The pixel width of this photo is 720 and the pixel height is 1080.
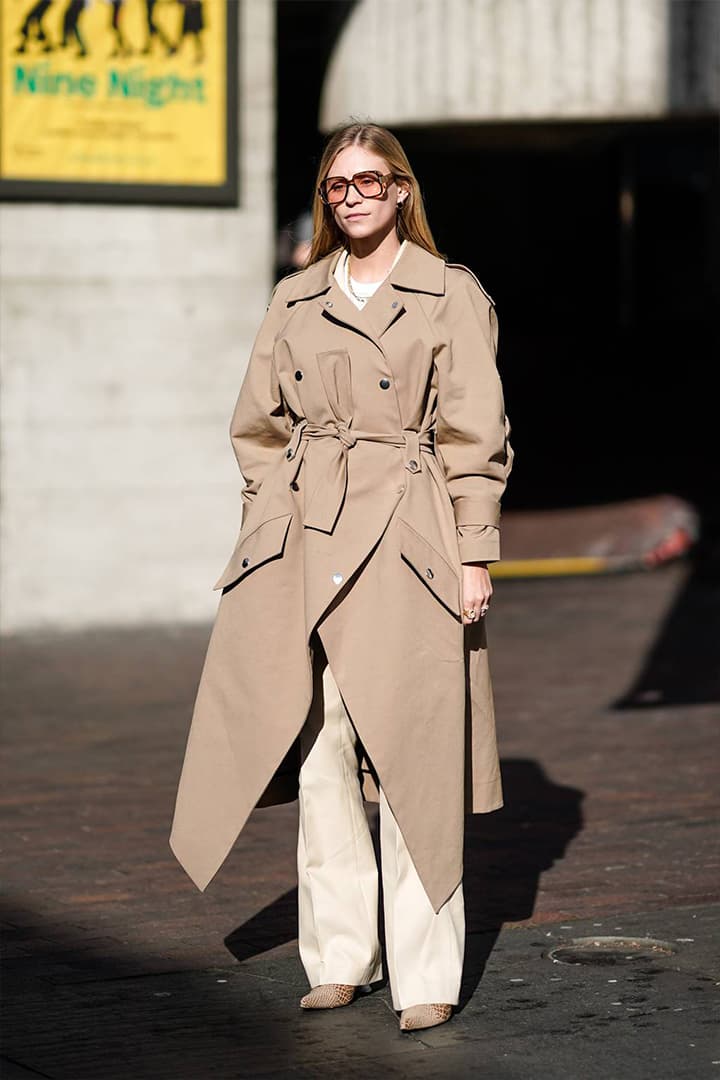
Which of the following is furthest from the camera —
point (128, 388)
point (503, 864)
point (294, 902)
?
point (128, 388)

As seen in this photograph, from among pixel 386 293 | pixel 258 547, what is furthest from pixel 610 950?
pixel 386 293

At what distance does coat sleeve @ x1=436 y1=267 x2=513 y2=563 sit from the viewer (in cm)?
455

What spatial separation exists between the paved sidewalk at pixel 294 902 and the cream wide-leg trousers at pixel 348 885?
0.46ft

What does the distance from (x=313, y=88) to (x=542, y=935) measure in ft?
38.1

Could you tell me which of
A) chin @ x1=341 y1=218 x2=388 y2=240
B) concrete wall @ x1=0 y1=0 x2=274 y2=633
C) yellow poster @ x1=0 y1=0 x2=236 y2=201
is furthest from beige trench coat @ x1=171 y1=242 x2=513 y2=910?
yellow poster @ x1=0 y1=0 x2=236 y2=201

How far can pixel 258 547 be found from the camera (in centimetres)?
463

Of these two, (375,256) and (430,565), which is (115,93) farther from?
(430,565)

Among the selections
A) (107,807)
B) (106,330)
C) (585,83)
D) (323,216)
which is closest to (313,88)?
(585,83)

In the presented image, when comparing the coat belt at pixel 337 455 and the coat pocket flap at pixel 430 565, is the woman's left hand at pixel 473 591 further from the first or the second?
the coat belt at pixel 337 455

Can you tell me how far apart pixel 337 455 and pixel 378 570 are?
0.29 meters

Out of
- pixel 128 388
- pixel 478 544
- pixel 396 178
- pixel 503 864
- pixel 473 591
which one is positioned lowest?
pixel 503 864

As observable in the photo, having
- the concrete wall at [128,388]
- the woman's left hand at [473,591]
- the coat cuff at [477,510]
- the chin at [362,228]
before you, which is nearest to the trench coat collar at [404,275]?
the chin at [362,228]

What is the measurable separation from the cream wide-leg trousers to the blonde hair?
1038 millimetres

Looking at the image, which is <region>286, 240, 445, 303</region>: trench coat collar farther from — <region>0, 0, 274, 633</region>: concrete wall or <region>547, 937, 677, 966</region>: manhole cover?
<region>0, 0, 274, 633</region>: concrete wall
